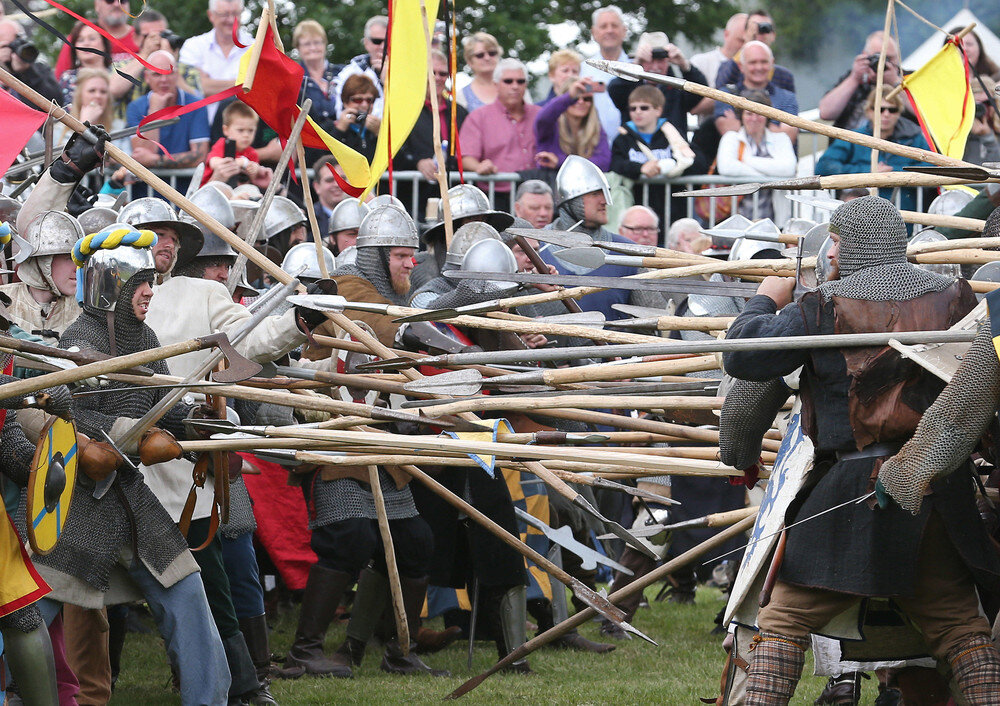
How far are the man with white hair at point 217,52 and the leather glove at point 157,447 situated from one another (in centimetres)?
515

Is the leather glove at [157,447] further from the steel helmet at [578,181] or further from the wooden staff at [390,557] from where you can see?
the steel helmet at [578,181]

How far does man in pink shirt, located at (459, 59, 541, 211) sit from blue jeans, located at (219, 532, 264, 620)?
13.4 ft

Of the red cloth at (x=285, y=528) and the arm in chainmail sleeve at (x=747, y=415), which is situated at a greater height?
the arm in chainmail sleeve at (x=747, y=415)

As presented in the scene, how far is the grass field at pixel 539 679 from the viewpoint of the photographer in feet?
20.2

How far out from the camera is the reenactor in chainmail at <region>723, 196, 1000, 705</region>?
418 centimetres

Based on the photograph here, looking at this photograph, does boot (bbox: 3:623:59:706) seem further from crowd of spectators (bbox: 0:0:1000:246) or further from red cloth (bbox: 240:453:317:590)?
crowd of spectators (bbox: 0:0:1000:246)

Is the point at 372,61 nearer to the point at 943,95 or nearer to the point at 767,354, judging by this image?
the point at 943,95

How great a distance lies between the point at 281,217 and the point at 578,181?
65.2 inches

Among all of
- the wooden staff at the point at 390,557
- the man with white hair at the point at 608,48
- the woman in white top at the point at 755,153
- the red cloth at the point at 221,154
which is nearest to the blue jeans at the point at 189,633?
the wooden staff at the point at 390,557

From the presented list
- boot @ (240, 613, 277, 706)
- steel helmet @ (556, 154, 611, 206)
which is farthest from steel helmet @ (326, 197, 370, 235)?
boot @ (240, 613, 277, 706)

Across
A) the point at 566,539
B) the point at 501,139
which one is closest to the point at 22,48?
the point at 501,139

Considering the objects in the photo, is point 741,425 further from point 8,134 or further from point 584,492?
point 584,492

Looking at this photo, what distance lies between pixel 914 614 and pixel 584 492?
3.39 m

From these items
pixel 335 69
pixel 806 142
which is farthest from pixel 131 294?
pixel 806 142
